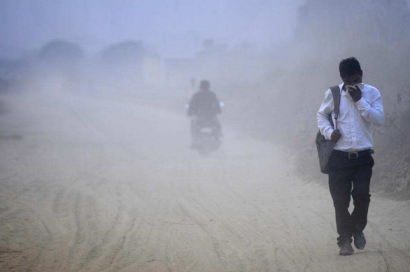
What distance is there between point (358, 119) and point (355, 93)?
29cm

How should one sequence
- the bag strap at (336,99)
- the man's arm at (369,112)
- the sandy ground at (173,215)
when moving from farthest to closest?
1. the sandy ground at (173,215)
2. the bag strap at (336,99)
3. the man's arm at (369,112)

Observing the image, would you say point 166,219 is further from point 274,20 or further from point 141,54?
point 141,54

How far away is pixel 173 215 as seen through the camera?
20.8 feet

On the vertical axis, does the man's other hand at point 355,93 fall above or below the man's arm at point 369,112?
above

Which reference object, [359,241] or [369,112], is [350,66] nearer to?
[369,112]

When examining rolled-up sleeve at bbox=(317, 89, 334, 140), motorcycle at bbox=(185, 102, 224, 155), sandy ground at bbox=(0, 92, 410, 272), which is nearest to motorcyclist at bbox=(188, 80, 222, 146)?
motorcycle at bbox=(185, 102, 224, 155)

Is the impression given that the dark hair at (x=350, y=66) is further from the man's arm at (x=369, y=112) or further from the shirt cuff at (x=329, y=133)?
the shirt cuff at (x=329, y=133)

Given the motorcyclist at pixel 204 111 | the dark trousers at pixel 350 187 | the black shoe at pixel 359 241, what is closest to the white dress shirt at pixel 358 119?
the dark trousers at pixel 350 187

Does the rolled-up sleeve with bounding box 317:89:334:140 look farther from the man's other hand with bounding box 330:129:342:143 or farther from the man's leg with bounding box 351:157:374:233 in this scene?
the man's leg with bounding box 351:157:374:233

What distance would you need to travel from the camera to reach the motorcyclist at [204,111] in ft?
42.4

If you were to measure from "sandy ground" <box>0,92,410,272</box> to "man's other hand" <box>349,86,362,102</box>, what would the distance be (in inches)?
66.2

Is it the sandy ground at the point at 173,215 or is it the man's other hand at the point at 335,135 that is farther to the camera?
the sandy ground at the point at 173,215

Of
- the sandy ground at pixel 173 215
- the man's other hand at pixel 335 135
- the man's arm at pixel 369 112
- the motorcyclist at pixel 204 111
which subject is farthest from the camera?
the motorcyclist at pixel 204 111

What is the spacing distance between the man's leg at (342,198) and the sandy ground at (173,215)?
28 cm
